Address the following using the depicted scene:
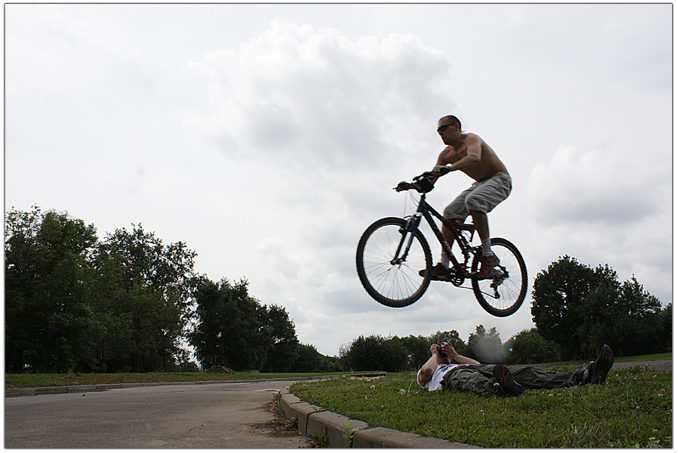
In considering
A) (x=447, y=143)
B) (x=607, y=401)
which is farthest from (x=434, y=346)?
(x=447, y=143)

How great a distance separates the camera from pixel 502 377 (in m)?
5.52

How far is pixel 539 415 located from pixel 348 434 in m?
1.83

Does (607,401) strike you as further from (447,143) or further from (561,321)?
(561,321)

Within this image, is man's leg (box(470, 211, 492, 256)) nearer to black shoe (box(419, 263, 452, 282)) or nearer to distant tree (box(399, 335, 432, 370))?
black shoe (box(419, 263, 452, 282))

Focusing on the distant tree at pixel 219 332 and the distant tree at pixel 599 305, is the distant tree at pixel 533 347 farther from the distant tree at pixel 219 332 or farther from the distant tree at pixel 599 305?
the distant tree at pixel 219 332

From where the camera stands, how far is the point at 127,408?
790 centimetres

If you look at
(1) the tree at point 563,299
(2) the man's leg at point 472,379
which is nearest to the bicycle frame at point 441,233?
(2) the man's leg at point 472,379

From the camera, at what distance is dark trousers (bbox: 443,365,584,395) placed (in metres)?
6.05

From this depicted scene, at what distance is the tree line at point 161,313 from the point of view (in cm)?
2744

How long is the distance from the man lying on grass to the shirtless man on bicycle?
1.51m

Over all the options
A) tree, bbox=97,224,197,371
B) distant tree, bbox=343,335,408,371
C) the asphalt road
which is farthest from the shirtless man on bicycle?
distant tree, bbox=343,335,408,371

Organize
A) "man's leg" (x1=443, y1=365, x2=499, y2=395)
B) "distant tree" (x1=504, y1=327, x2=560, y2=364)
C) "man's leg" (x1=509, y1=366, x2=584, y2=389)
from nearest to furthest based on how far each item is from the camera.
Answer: "man's leg" (x1=443, y1=365, x2=499, y2=395), "man's leg" (x1=509, y1=366, x2=584, y2=389), "distant tree" (x1=504, y1=327, x2=560, y2=364)

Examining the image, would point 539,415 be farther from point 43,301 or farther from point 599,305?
point 43,301

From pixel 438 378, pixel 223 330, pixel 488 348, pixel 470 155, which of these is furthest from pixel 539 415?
pixel 223 330
